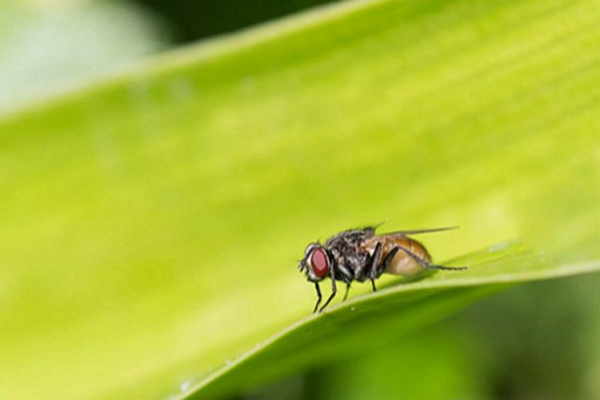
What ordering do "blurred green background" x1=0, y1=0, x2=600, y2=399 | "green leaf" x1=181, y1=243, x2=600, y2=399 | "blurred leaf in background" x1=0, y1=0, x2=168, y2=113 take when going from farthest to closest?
"blurred leaf in background" x1=0, y1=0, x2=168, y2=113 → "blurred green background" x1=0, y1=0, x2=600, y2=399 → "green leaf" x1=181, y1=243, x2=600, y2=399

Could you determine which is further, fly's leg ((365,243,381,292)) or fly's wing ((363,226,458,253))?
fly's leg ((365,243,381,292))

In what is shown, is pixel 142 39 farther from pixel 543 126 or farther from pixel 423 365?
pixel 543 126

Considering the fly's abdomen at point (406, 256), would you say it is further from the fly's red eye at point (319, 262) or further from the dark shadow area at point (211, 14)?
the dark shadow area at point (211, 14)

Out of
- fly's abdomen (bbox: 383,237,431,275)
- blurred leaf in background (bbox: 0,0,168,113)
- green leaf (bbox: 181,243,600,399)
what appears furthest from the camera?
blurred leaf in background (bbox: 0,0,168,113)

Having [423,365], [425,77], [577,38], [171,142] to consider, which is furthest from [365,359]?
[577,38]

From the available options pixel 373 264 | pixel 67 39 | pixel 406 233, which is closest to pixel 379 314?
pixel 406 233

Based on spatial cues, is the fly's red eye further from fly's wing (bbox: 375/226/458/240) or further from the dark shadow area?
the dark shadow area

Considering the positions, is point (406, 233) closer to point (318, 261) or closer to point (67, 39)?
point (318, 261)

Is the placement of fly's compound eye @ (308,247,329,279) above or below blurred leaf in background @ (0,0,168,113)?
below

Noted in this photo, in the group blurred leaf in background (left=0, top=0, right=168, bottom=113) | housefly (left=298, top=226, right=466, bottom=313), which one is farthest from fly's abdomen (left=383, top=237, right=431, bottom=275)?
blurred leaf in background (left=0, top=0, right=168, bottom=113)

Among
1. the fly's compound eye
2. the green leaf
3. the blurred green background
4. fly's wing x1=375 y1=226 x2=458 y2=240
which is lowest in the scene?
the green leaf
